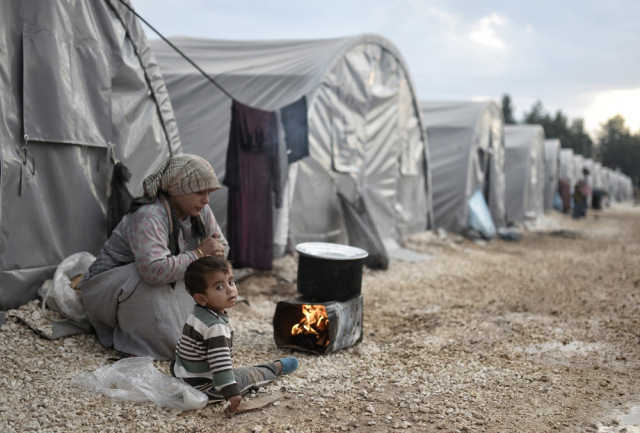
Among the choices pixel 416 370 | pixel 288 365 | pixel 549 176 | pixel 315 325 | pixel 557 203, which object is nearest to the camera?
→ pixel 288 365

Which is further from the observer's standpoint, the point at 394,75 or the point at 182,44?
the point at 394,75

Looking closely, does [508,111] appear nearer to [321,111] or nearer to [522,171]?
[522,171]

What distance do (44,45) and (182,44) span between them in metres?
5.06

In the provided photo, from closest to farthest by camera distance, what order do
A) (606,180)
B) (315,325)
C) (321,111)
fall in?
(315,325), (321,111), (606,180)

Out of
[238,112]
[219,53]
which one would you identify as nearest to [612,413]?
[238,112]

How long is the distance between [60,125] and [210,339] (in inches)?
82.2

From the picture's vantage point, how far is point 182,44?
835 cm

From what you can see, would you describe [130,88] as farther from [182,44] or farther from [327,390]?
[182,44]

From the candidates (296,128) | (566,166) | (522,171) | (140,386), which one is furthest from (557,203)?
(140,386)

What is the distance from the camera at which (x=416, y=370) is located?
3.37 meters

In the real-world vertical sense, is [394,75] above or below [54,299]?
above

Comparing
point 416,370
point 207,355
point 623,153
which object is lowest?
point 416,370

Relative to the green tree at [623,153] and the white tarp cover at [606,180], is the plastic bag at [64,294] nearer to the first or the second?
the white tarp cover at [606,180]

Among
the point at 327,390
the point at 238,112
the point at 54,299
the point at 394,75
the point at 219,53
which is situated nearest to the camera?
the point at 327,390
